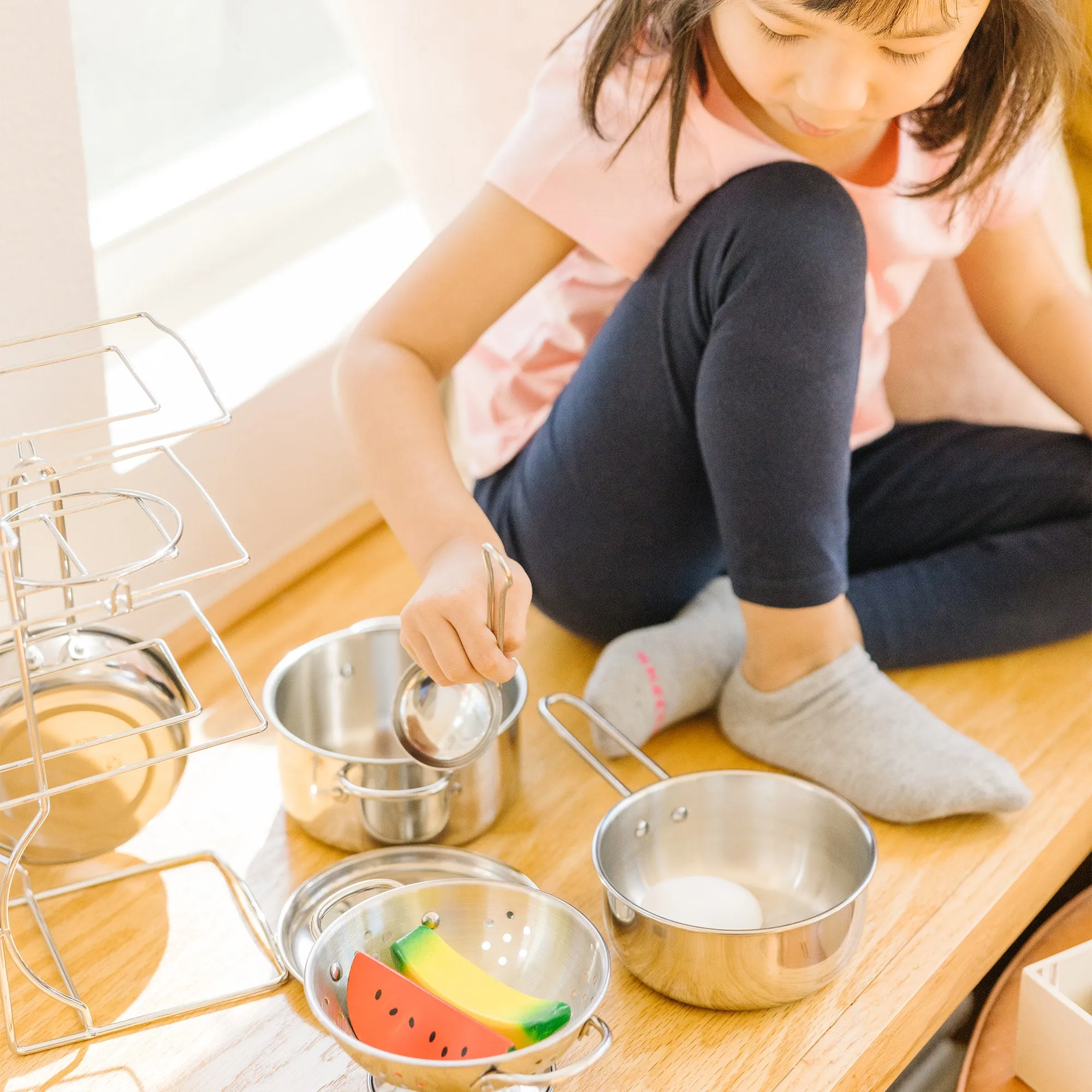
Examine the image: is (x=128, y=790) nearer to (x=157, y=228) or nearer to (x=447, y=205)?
(x=447, y=205)

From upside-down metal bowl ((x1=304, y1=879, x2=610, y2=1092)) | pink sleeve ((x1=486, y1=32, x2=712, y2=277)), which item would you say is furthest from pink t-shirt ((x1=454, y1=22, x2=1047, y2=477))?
upside-down metal bowl ((x1=304, y1=879, x2=610, y2=1092))

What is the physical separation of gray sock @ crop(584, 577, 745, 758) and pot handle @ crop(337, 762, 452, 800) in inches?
6.8

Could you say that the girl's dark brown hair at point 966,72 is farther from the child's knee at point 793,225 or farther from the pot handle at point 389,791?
the pot handle at point 389,791

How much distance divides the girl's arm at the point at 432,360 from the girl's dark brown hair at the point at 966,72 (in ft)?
0.33

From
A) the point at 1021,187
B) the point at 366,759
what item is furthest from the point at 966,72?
the point at 366,759

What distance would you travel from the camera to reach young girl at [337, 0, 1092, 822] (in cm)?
86

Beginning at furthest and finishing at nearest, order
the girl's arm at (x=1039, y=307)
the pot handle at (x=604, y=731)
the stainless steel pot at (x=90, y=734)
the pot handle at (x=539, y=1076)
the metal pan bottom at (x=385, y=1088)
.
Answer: the girl's arm at (x=1039, y=307) → the pot handle at (x=604, y=731) → the stainless steel pot at (x=90, y=734) → the metal pan bottom at (x=385, y=1088) → the pot handle at (x=539, y=1076)

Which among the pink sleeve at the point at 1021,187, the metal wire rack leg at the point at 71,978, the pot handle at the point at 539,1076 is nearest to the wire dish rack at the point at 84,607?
the metal wire rack leg at the point at 71,978

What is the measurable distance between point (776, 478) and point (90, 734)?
1.55ft

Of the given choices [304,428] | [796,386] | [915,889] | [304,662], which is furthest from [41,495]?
[915,889]

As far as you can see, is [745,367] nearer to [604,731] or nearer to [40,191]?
[604,731]

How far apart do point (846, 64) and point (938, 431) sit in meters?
0.49

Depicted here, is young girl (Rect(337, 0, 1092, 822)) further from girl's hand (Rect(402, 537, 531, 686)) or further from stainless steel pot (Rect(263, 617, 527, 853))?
stainless steel pot (Rect(263, 617, 527, 853))

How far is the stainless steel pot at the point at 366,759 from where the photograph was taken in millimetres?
870
